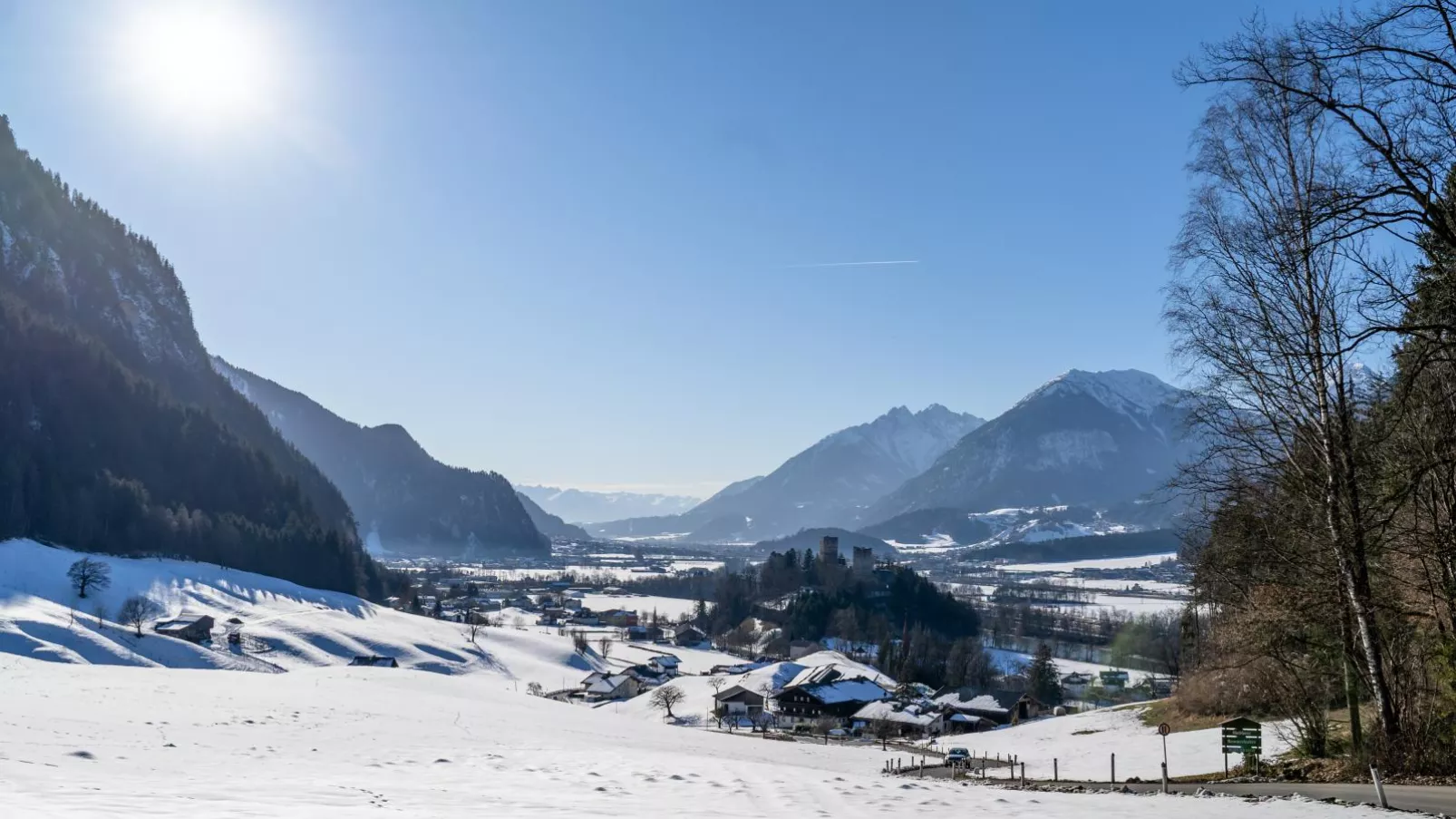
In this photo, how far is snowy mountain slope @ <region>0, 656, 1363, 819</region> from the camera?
32.6ft

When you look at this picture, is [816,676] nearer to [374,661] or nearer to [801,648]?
[374,661]

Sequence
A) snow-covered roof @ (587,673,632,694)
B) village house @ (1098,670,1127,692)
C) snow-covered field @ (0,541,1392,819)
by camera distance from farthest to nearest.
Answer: village house @ (1098,670,1127,692) < snow-covered roof @ (587,673,632,694) < snow-covered field @ (0,541,1392,819)

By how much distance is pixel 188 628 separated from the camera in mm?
80562

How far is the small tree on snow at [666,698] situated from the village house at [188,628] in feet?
142

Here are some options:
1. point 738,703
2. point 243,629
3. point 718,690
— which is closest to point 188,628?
point 243,629

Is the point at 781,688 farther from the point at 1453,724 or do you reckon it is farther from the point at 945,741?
the point at 1453,724

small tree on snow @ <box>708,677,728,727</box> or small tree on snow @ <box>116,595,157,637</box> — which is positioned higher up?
small tree on snow @ <box>116,595,157,637</box>

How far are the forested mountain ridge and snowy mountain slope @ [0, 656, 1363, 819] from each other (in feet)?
352

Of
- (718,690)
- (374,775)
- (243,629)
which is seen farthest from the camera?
(243,629)

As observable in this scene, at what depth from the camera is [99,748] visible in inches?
551

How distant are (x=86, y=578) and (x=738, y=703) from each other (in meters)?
69.0

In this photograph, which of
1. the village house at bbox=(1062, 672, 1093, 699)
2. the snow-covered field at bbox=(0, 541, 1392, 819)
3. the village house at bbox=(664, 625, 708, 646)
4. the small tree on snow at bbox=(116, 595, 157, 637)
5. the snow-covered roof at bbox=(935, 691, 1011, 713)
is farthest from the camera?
the village house at bbox=(664, 625, 708, 646)

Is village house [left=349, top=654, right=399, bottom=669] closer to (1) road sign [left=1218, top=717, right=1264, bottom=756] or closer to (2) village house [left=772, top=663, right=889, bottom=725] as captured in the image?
(2) village house [left=772, top=663, right=889, bottom=725]

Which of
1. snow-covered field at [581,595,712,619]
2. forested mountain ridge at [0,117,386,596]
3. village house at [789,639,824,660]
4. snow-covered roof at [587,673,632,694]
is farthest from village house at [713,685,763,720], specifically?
snow-covered field at [581,595,712,619]
